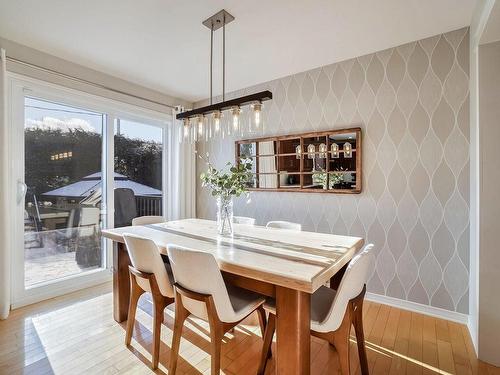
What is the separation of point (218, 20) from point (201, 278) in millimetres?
1937

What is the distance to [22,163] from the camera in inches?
102

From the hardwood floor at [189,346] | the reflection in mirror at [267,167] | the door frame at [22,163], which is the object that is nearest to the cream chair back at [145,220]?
the door frame at [22,163]

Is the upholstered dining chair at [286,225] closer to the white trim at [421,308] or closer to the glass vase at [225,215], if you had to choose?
the glass vase at [225,215]

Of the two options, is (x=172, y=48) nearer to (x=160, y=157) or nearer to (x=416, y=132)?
(x=160, y=157)

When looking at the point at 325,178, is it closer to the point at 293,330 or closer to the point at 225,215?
the point at 225,215

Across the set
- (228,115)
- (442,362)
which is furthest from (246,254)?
(228,115)

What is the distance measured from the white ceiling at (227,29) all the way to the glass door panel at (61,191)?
2.15 feet

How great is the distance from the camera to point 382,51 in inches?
103

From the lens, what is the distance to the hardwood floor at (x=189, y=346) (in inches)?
69.1

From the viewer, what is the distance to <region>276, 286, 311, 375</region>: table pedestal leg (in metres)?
1.32

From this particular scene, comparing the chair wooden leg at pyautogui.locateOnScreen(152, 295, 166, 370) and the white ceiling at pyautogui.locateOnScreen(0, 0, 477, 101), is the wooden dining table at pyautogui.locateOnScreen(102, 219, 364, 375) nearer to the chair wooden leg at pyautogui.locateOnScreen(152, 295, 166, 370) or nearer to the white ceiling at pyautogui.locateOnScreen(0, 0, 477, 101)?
the chair wooden leg at pyautogui.locateOnScreen(152, 295, 166, 370)

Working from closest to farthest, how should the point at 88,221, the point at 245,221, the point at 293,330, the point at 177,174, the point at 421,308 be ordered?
the point at 293,330
the point at 421,308
the point at 245,221
the point at 88,221
the point at 177,174

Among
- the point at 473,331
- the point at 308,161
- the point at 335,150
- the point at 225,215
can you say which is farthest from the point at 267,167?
the point at 473,331

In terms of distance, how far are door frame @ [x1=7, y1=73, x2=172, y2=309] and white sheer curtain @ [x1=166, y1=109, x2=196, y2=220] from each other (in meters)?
0.55
